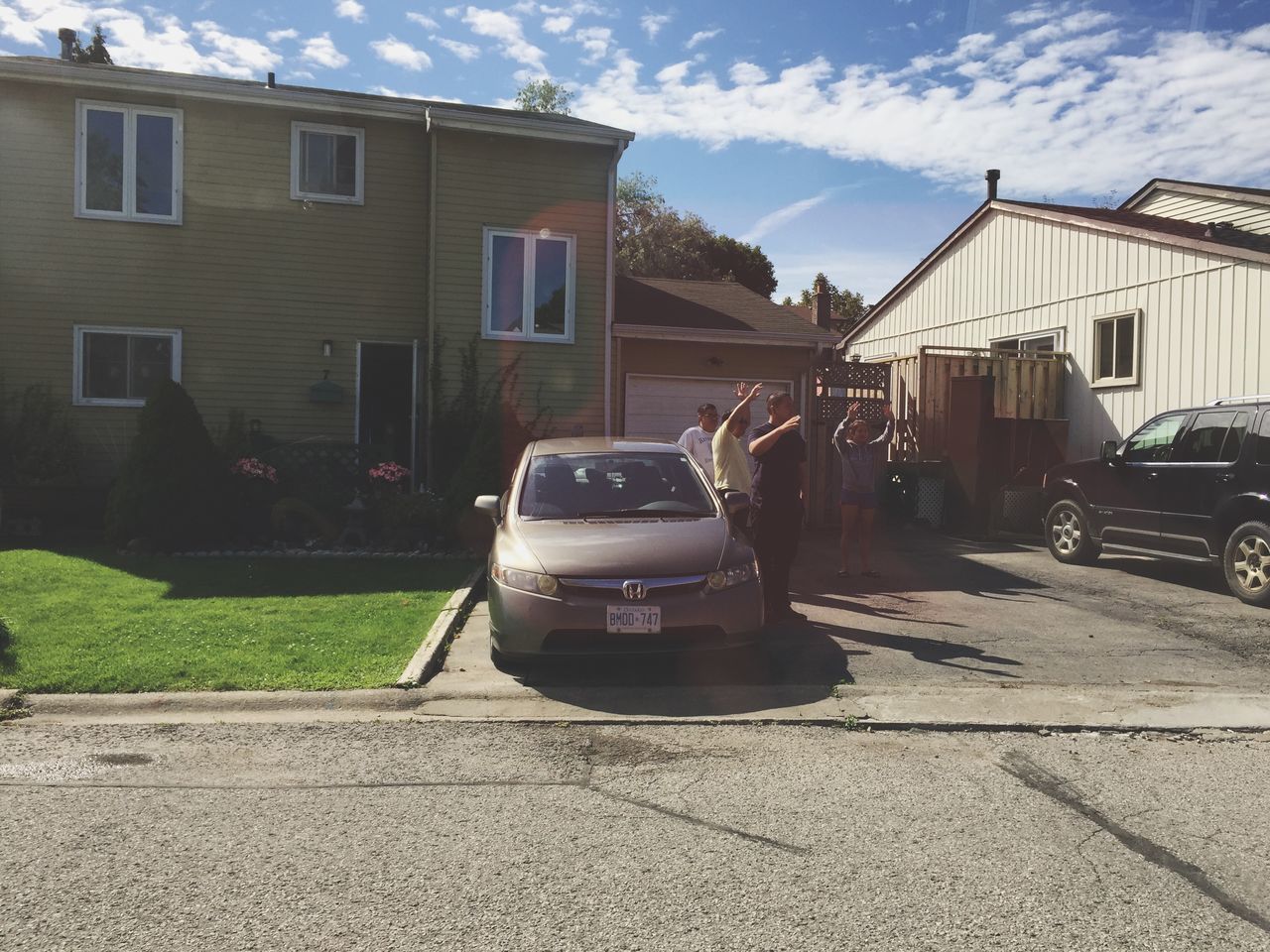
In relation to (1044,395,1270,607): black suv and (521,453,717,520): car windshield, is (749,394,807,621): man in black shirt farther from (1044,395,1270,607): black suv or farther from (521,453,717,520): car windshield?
(1044,395,1270,607): black suv

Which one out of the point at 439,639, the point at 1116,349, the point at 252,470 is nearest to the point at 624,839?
the point at 439,639

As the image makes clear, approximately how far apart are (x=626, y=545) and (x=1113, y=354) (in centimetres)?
1198

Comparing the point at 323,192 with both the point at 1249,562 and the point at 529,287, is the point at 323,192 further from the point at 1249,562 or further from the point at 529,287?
the point at 1249,562

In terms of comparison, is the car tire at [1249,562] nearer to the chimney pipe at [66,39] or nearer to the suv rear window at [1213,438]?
the suv rear window at [1213,438]

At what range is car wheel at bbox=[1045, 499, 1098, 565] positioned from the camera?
11320 mm

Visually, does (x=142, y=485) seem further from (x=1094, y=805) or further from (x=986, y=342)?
(x=986, y=342)

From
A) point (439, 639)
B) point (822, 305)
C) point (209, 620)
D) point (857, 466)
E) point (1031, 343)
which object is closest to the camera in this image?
point (439, 639)

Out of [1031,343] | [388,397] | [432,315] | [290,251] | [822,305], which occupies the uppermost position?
[822,305]

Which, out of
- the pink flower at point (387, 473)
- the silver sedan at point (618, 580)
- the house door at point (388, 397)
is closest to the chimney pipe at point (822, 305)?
the house door at point (388, 397)

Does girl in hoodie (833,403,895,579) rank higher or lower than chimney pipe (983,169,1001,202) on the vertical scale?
lower

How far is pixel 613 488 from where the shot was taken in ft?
24.0

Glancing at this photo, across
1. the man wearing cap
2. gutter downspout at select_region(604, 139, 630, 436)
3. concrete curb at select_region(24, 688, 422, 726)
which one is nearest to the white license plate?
concrete curb at select_region(24, 688, 422, 726)

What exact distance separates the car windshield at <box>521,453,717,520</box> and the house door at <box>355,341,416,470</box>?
7.56 m

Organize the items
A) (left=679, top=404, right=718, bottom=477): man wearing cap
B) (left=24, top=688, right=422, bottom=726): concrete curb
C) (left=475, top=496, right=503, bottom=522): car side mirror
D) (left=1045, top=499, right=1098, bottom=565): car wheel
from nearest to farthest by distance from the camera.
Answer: (left=24, top=688, right=422, bottom=726): concrete curb
(left=475, top=496, right=503, bottom=522): car side mirror
(left=679, top=404, right=718, bottom=477): man wearing cap
(left=1045, top=499, right=1098, bottom=565): car wheel
